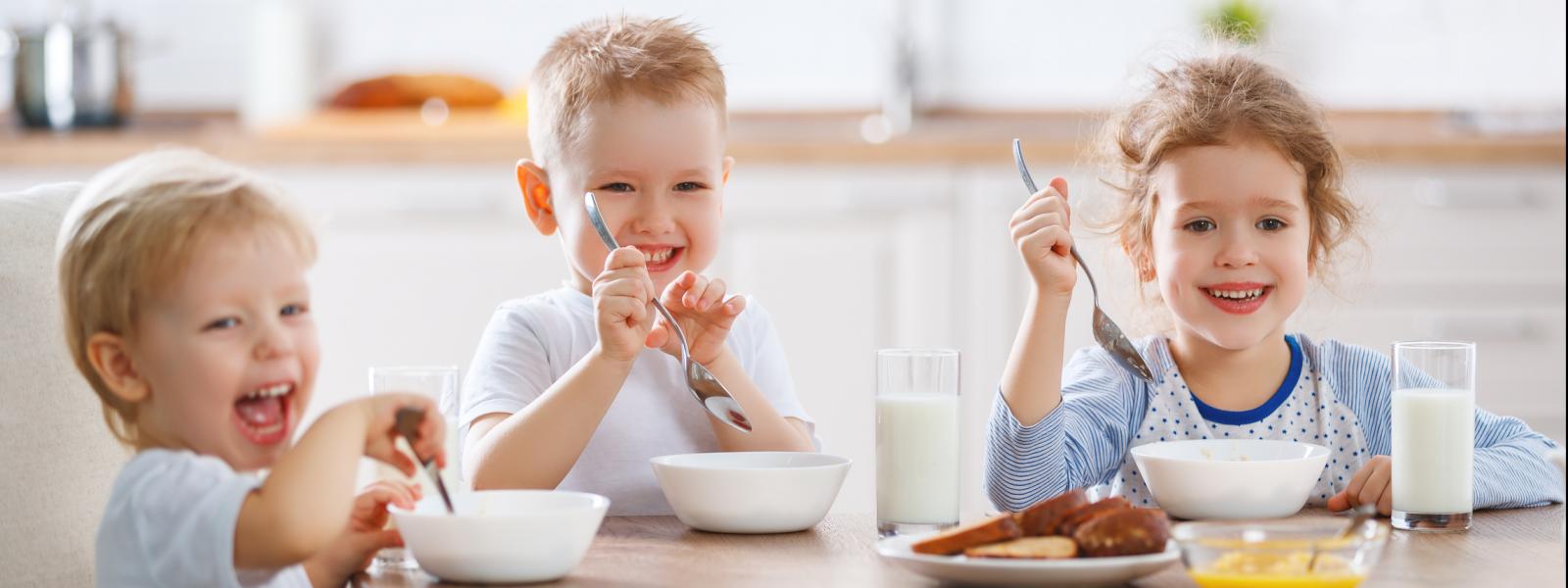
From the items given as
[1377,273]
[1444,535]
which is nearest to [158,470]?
[1444,535]

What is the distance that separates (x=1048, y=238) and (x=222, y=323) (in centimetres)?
69

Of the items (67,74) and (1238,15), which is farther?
(1238,15)

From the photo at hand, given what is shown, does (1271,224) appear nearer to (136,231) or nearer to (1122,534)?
(1122,534)

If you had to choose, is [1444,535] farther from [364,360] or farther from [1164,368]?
[364,360]

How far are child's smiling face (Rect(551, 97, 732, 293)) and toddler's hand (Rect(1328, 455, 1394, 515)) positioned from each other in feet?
2.13

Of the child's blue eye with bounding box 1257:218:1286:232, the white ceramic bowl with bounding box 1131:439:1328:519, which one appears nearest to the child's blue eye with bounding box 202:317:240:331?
the white ceramic bowl with bounding box 1131:439:1328:519

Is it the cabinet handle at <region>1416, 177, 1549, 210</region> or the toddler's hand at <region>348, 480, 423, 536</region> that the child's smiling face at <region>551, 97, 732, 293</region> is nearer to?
the toddler's hand at <region>348, 480, 423, 536</region>

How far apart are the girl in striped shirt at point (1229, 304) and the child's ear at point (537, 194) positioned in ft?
1.74

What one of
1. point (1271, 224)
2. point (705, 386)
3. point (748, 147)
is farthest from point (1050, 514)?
point (748, 147)

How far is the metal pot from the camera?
3631 millimetres

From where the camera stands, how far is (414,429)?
1126 millimetres

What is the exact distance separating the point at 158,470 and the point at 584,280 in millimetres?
700

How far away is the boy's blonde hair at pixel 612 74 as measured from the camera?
1630 mm

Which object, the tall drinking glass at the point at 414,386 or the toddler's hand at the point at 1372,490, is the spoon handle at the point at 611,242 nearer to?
the tall drinking glass at the point at 414,386
